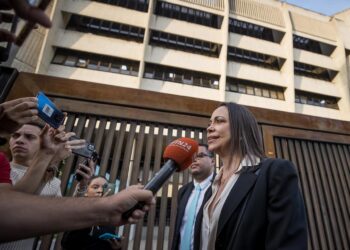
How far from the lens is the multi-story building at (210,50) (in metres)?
11.4

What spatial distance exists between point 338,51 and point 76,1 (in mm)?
15515

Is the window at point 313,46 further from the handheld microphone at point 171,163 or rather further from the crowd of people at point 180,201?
the handheld microphone at point 171,163

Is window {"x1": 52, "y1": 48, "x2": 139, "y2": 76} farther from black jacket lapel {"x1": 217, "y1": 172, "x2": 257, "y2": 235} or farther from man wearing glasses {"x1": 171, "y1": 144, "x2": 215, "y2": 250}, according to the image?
black jacket lapel {"x1": 217, "y1": 172, "x2": 257, "y2": 235}

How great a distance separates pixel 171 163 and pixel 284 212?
508 millimetres

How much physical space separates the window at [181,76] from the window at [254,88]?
105 centimetres

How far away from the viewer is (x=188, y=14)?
1377cm

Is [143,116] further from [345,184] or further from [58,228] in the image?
[345,184]

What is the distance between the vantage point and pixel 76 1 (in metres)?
11.5

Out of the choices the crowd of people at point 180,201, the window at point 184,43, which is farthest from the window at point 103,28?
the crowd of people at point 180,201

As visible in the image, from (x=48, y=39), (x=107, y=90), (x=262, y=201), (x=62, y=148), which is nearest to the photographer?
(x=262, y=201)

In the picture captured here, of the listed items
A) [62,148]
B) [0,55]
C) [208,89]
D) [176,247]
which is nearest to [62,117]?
[62,148]

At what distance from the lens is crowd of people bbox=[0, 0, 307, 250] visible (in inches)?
24.1

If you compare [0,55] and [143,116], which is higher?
[143,116]

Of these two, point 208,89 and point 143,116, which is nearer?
point 143,116
